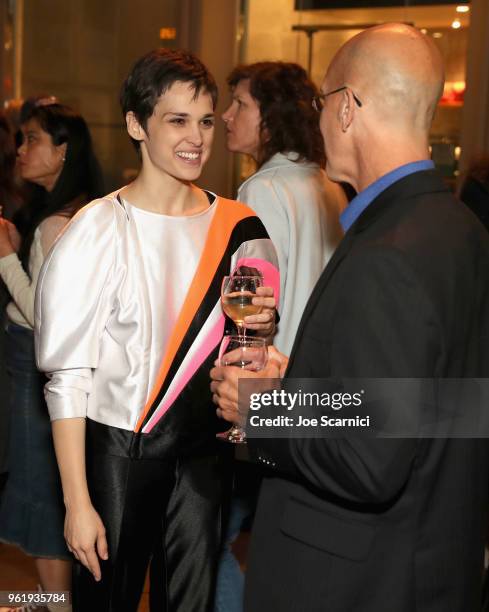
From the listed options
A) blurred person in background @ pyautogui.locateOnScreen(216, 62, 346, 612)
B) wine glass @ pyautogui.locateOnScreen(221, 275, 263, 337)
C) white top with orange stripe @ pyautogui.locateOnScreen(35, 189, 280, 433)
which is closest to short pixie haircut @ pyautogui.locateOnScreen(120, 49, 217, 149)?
white top with orange stripe @ pyautogui.locateOnScreen(35, 189, 280, 433)

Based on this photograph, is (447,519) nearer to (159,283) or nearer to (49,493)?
(159,283)

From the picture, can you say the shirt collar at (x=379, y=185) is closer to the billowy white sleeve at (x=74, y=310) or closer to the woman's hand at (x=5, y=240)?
the billowy white sleeve at (x=74, y=310)

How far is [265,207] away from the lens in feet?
9.78

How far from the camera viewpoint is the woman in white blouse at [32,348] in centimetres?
311

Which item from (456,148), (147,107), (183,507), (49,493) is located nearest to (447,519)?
(183,507)

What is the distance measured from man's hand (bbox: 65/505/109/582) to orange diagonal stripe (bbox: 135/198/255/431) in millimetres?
222

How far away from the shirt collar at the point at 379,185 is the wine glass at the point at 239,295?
457 millimetres

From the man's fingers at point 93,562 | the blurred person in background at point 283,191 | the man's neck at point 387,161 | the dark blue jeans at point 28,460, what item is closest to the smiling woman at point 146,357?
the man's fingers at point 93,562

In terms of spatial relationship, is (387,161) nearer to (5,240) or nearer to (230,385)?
(230,385)

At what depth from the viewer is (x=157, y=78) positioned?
2170mm

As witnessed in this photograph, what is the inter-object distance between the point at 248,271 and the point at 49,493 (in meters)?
1.47

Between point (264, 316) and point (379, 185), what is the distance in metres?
0.63

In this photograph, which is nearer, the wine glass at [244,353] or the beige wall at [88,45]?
the wine glass at [244,353]

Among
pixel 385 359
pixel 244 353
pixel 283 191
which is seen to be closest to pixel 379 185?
pixel 385 359
